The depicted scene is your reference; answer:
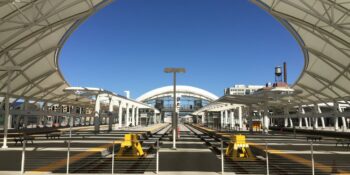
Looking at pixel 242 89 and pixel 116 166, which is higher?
pixel 242 89

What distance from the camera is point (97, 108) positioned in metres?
45.1

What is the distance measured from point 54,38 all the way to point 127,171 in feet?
85.4

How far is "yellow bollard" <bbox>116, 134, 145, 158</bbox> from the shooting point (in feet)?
47.2

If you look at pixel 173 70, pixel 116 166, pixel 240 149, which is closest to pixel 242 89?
pixel 173 70

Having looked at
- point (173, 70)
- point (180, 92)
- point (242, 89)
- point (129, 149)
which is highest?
point (242, 89)

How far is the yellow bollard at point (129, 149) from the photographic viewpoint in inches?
567

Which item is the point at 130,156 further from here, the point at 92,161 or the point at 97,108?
the point at 97,108

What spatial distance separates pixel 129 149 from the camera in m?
14.8

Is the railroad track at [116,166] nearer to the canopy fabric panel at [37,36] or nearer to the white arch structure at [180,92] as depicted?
the canopy fabric panel at [37,36]

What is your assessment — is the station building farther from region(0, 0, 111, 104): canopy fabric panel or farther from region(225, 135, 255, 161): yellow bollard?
region(225, 135, 255, 161): yellow bollard

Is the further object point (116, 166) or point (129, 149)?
point (129, 149)

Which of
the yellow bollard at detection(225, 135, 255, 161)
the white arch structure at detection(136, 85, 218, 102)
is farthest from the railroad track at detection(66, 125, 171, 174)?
the white arch structure at detection(136, 85, 218, 102)

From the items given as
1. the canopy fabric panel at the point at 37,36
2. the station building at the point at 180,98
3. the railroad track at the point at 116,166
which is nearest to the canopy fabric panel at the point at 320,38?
the canopy fabric panel at the point at 37,36

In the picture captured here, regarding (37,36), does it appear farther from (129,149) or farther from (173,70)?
(129,149)
